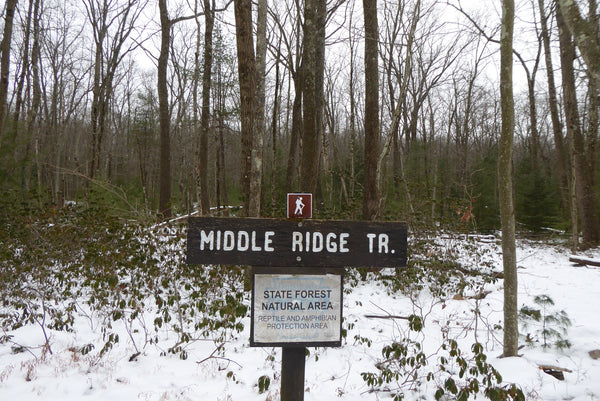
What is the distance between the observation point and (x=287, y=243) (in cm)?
234

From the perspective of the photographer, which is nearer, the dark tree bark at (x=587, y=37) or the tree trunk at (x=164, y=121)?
the dark tree bark at (x=587, y=37)

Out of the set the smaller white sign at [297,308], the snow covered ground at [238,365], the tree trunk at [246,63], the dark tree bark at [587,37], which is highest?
the tree trunk at [246,63]

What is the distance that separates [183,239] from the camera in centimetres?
934

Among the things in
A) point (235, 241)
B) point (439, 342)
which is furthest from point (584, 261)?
point (235, 241)

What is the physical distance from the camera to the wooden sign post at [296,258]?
2328mm

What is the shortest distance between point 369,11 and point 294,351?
338 inches

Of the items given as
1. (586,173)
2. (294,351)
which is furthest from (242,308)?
(586,173)

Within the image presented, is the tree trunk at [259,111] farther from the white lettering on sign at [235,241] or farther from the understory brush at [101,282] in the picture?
the white lettering on sign at [235,241]

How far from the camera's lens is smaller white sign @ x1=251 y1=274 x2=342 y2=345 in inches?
93.4

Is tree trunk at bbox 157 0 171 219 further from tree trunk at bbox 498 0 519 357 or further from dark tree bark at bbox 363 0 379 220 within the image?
tree trunk at bbox 498 0 519 357

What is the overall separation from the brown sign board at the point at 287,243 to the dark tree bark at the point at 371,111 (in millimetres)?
6584

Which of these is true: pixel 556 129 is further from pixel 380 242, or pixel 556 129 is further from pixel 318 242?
pixel 318 242

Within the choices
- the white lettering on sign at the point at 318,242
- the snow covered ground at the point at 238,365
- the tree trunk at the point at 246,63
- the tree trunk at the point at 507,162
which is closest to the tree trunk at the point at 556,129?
the snow covered ground at the point at 238,365

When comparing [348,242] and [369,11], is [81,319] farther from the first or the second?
[369,11]
